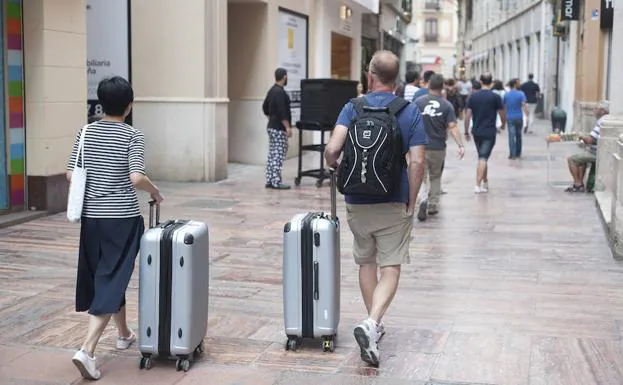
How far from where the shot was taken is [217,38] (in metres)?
14.7

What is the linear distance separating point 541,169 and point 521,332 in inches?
481

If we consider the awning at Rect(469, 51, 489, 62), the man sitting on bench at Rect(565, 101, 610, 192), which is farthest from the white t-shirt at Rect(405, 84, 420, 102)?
the awning at Rect(469, 51, 489, 62)

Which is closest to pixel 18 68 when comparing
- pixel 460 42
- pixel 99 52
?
pixel 99 52

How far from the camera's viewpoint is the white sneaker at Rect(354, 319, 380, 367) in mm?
5293

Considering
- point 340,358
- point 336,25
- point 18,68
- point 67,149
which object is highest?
point 336,25

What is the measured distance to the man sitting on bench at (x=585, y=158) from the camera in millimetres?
13078

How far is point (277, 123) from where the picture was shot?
14.1m

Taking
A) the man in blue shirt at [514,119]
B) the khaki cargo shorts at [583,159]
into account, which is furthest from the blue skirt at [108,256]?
the man in blue shirt at [514,119]

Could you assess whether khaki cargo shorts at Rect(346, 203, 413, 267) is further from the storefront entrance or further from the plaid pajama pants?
the plaid pajama pants

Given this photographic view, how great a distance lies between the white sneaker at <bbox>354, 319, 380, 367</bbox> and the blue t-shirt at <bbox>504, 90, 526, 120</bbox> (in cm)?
1533

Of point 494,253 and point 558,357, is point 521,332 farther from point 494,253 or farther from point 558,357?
point 494,253

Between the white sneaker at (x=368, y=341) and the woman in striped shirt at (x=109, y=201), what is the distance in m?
1.40

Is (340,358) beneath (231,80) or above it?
beneath

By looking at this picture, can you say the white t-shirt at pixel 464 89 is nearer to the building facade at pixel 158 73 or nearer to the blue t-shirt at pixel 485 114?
the building facade at pixel 158 73
